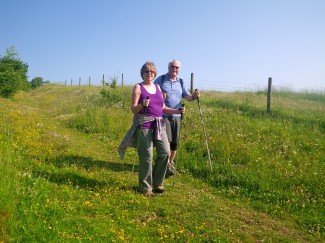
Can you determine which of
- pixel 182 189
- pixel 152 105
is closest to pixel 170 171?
pixel 182 189

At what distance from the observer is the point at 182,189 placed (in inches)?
261

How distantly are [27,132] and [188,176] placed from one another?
212 inches

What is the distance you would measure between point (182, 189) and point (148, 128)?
175 cm

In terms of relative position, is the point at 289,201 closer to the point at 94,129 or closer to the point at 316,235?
the point at 316,235

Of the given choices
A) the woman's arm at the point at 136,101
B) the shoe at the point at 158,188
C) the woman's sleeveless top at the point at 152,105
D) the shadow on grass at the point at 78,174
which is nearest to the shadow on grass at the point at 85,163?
the shadow on grass at the point at 78,174

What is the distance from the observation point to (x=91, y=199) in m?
5.42

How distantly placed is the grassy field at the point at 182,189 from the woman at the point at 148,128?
1.66 feet

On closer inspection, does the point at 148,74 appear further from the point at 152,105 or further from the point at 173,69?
the point at 173,69

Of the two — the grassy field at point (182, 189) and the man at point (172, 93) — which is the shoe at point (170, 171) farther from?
the man at point (172, 93)

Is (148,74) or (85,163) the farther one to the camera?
(85,163)

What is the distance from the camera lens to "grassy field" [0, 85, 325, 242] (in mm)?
4316

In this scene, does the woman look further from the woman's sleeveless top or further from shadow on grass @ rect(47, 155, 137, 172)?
shadow on grass @ rect(47, 155, 137, 172)

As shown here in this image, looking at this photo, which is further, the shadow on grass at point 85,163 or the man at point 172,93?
the shadow on grass at point 85,163

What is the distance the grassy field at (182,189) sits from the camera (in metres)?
4.32
